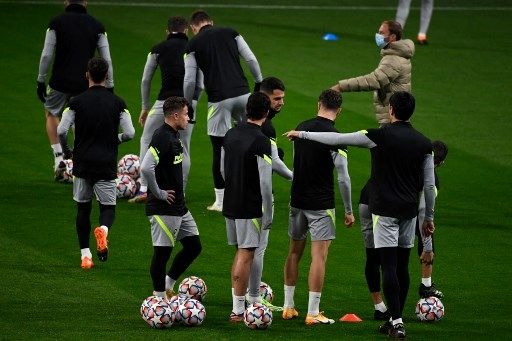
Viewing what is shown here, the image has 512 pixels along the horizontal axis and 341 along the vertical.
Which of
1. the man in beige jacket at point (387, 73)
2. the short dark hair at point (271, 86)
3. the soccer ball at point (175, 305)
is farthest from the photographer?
the man in beige jacket at point (387, 73)

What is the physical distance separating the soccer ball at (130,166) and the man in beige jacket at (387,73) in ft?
11.2

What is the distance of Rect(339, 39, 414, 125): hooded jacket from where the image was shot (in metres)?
15.3

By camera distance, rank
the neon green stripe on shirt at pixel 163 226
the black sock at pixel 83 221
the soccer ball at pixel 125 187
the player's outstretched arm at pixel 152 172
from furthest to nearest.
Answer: the soccer ball at pixel 125 187 → the black sock at pixel 83 221 → the neon green stripe on shirt at pixel 163 226 → the player's outstretched arm at pixel 152 172

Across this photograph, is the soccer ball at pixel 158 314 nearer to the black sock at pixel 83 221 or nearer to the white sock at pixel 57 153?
the black sock at pixel 83 221

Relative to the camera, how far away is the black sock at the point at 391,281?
11.6m

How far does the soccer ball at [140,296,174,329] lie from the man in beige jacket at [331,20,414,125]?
4.42 meters

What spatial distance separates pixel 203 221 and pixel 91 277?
110 inches

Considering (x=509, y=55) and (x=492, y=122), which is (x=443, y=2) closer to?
(x=509, y=55)

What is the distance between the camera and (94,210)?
16.6m

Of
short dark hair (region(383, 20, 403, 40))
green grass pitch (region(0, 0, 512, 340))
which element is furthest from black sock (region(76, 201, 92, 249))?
short dark hair (region(383, 20, 403, 40))

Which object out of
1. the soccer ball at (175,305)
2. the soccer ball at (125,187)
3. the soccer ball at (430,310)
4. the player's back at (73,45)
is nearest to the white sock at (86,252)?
the soccer ball at (175,305)

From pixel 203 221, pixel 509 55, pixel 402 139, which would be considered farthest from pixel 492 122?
pixel 402 139

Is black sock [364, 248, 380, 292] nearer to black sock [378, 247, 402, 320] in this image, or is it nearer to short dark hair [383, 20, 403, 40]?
black sock [378, 247, 402, 320]

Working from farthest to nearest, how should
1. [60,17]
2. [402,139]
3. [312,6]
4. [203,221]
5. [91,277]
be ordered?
[312,6]
[60,17]
[203,221]
[91,277]
[402,139]
